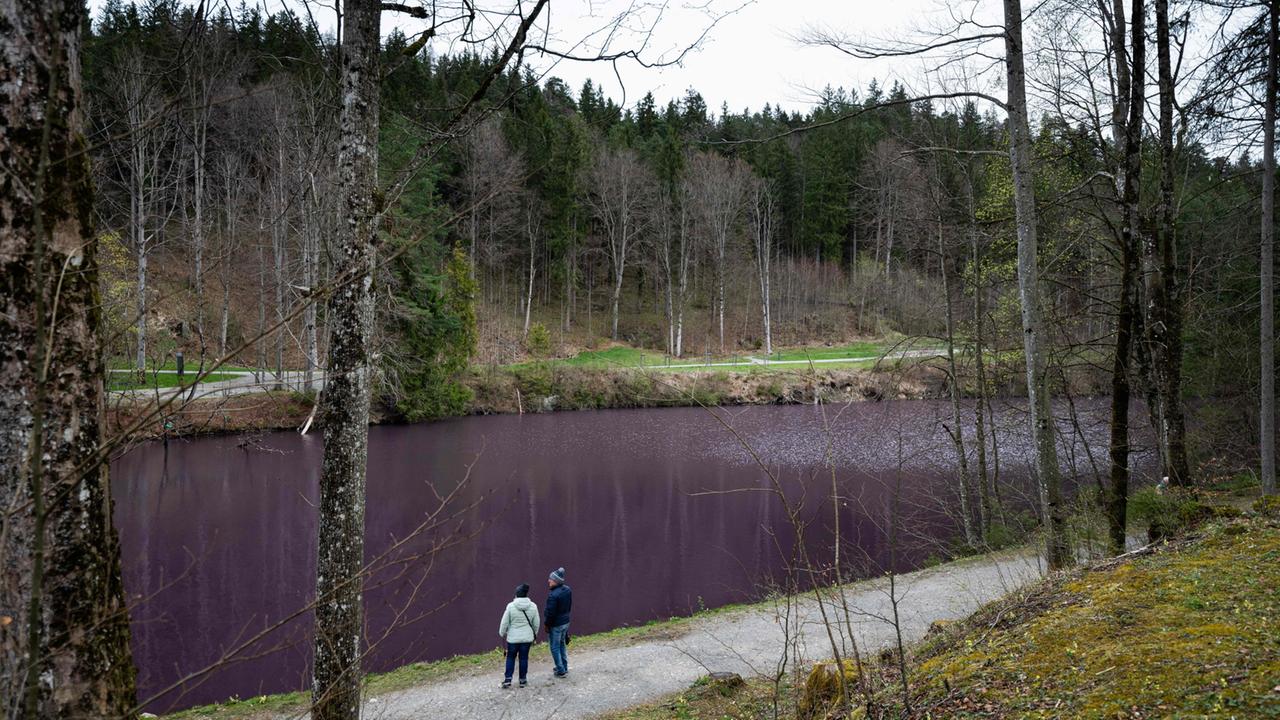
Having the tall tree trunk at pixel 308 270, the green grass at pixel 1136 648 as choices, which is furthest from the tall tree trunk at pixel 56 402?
the green grass at pixel 1136 648

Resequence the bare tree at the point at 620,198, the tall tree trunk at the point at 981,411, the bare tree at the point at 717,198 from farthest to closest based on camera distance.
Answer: the bare tree at the point at 620,198, the bare tree at the point at 717,198, the tall tree trunk at the point at 981,411

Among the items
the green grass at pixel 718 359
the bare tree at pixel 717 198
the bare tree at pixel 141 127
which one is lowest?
the green grass at pixel 718 359

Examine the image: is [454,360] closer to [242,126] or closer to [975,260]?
[242,126]

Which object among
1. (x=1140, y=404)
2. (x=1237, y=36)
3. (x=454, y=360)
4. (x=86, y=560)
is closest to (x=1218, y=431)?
(x=1140, y=404)

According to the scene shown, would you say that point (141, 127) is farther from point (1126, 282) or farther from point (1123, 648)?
point (1126, 282)

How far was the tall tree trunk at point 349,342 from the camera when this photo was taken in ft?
12.8

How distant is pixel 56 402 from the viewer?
192cm

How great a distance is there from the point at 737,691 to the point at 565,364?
90.5 ft

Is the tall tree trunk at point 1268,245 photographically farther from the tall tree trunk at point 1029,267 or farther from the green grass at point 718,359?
the green grass at point 718,359

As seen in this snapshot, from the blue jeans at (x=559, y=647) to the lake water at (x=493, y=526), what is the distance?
158cm

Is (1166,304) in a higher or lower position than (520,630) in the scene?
higher

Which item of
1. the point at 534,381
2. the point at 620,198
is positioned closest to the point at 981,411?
the point at 534,381

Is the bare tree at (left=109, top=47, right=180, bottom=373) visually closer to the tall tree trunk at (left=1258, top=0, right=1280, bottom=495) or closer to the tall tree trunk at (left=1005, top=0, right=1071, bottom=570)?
the tall tree trunk at (left=1005, top=0, right=1071, bottom=570)

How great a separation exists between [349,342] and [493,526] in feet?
36.9
